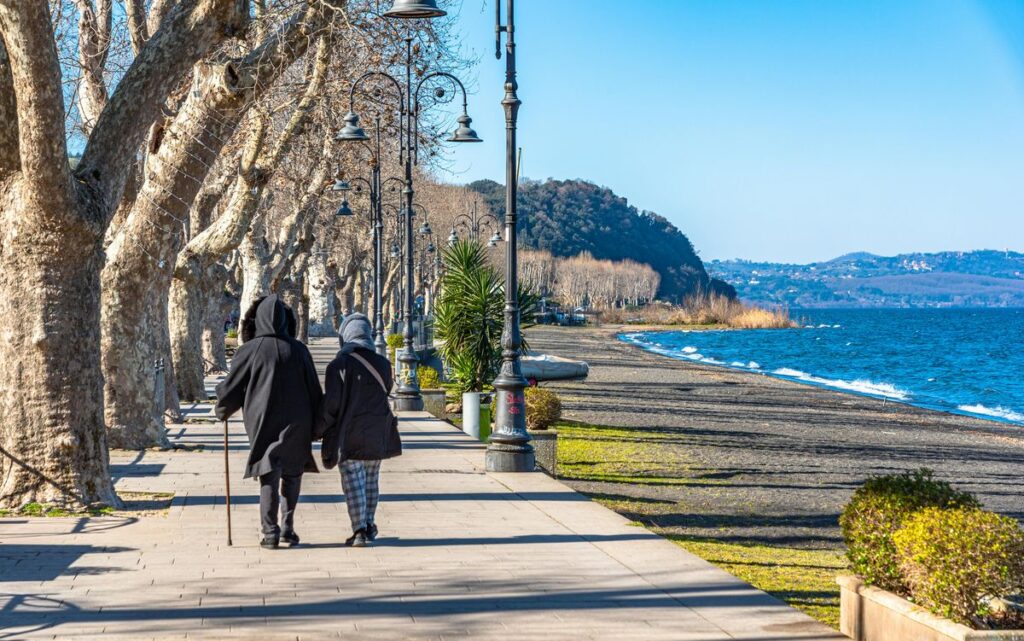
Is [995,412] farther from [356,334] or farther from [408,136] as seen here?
[356,334]

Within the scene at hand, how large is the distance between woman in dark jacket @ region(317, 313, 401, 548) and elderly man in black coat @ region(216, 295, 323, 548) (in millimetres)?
181

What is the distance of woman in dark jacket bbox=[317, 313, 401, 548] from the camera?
956cm

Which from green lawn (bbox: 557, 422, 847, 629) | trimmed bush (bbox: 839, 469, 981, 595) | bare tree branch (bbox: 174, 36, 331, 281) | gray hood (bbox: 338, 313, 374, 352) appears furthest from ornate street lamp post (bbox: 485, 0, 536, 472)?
trimmed bush (bbox: 839, 469, 981, 595)

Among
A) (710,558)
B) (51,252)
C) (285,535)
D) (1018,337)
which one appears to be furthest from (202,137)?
(1018,337)

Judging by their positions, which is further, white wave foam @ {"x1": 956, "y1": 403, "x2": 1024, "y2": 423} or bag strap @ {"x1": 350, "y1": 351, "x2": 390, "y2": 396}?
white wave foam @ {"x1": 956, "y1": 403, "x2": 1024, "y2": 423}

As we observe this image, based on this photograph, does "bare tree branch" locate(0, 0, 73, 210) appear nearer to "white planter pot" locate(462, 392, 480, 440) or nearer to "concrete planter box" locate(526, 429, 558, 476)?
"concrete planter box" locate(526, 429, 558, 476)

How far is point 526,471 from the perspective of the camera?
14.8 meters

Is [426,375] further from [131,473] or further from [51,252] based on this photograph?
[51,252]

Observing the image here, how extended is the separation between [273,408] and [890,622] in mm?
4680

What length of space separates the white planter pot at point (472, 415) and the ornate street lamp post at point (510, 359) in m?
4.96

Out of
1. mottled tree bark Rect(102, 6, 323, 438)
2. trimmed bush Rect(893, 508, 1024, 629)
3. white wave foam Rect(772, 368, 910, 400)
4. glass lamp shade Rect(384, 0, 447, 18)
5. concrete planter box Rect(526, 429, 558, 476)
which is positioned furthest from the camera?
white wave foam Rect(772, 368, 910, 400)

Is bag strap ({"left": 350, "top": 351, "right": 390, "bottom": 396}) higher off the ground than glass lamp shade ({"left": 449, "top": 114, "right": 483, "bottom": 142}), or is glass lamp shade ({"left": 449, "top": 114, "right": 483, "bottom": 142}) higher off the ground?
glass lamp shade ({"left": 449, "top": 114, "right": 483, "bottom": 142})

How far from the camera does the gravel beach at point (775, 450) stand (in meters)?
15.0

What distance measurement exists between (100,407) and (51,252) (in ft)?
4.60
